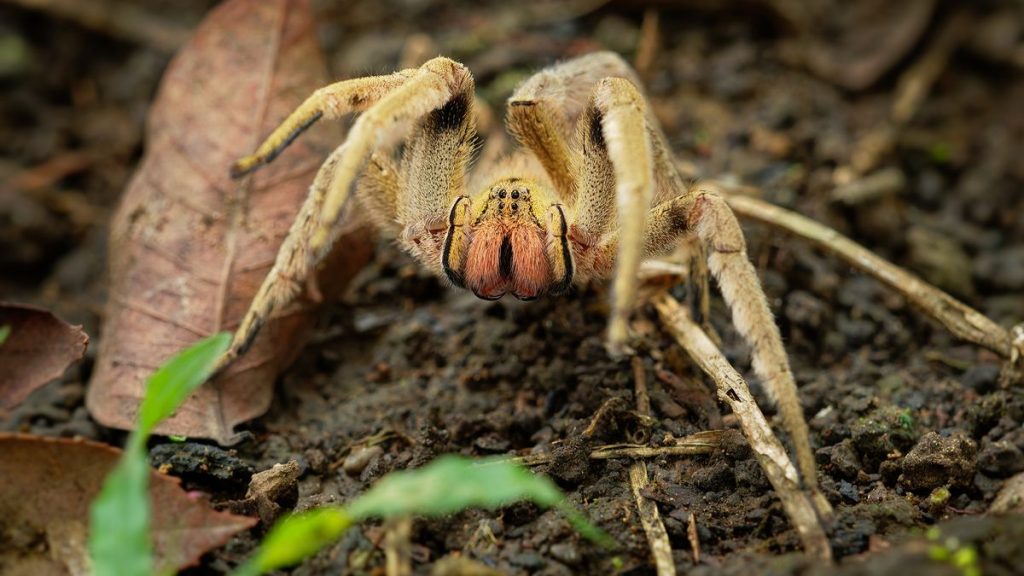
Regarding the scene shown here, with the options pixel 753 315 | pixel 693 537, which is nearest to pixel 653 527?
pixel 693 537

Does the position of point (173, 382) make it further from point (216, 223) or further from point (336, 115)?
point (216, 223)

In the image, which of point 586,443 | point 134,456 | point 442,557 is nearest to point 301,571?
point 442,557

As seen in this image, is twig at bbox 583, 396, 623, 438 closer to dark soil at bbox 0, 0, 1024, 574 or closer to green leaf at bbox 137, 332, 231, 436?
dark soil at bbox 0, 0, 1024, 574

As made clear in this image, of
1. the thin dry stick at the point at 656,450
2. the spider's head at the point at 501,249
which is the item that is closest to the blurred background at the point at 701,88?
the spider's head at the point at 501,249

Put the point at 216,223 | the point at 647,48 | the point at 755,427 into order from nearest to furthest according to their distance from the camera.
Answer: the point at 755,427 < the point at 216,223 < the point at 647,48

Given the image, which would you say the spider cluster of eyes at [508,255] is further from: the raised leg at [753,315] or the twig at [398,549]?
the twig at [398,549]
